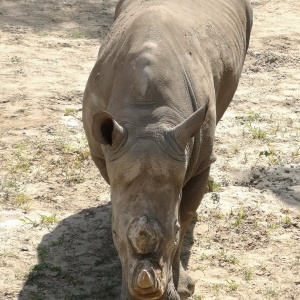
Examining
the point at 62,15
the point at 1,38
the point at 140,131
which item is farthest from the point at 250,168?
the point at 62,15

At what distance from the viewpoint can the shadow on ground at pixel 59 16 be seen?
11.4 m

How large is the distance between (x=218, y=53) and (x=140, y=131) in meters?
1.78

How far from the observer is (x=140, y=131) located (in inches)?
177

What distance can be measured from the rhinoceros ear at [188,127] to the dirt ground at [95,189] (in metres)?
1.46

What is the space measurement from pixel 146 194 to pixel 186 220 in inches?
51.0

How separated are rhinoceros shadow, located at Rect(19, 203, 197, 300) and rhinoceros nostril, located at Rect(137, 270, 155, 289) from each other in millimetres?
1511

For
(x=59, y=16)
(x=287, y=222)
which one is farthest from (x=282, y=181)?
(x=59, y=16)

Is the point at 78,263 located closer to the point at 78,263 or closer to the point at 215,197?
the point at 78,263

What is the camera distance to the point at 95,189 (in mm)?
6973

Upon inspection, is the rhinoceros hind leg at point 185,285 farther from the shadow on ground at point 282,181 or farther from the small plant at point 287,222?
the shadow on ground at point 282,181

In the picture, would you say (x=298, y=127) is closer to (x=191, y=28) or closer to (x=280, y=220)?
(x=280, y=220)

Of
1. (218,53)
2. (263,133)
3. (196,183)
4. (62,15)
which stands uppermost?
(218,53)

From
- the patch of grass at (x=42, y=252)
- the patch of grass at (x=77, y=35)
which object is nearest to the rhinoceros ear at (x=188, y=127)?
the patch of grass at (x=42, y=252)

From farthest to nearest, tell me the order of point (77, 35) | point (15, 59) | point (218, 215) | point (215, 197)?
point (77, 35) < point (15, 59) < point (215, 197) < point (218, 215)
